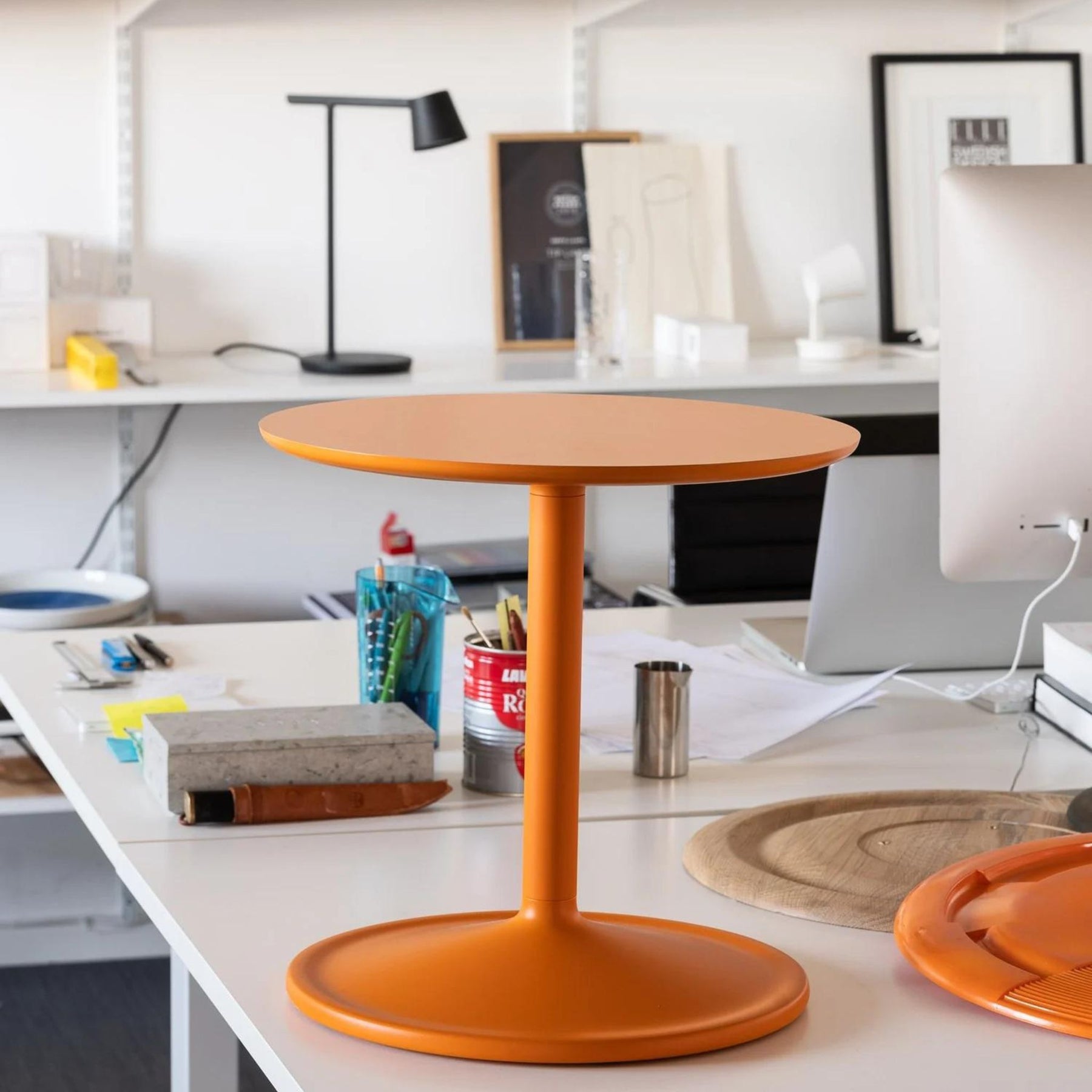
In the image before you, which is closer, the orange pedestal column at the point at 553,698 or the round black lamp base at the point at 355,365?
the orange pedestal column at the point at 553,698

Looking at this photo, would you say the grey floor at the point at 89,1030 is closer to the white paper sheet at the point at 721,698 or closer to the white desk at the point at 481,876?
the white desk at the point at 481,876

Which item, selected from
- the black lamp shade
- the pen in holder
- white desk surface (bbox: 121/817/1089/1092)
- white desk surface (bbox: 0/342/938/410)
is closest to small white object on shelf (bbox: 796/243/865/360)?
Result: white desk surface (bbox: 0/342/938/410)

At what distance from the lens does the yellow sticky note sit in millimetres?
1395

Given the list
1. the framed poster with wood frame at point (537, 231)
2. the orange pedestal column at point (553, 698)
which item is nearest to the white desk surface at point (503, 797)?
the orange pedestal column at point (553, 698)

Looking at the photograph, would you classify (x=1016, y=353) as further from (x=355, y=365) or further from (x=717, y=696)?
(x=355, y=365)

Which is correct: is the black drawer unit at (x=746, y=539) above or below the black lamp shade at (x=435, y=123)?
below

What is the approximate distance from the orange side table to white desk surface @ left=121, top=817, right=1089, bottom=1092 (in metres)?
0.01

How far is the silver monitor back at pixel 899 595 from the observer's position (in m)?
1.53

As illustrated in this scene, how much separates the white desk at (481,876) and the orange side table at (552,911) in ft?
0.06

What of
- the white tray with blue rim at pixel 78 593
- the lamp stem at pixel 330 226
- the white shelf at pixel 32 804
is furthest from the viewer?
the lamp stem at pixel 330 226

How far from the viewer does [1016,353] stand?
4.09 feet

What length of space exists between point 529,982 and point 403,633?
1.69 feet

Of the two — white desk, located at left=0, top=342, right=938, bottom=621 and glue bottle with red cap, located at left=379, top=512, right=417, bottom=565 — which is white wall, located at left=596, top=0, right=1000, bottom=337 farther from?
glue bottle with red cap, located at left=379, top=512, right=417, bottom=565

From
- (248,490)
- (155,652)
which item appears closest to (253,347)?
(248,490)
